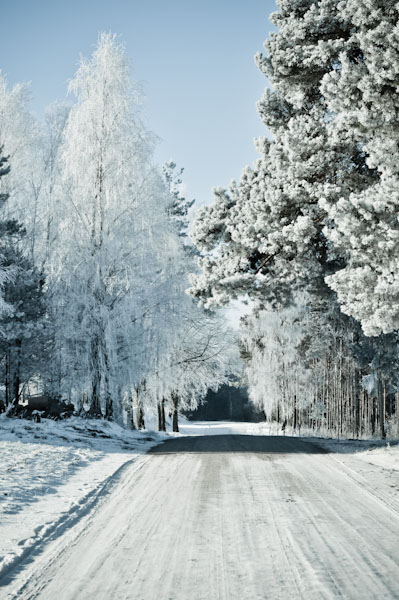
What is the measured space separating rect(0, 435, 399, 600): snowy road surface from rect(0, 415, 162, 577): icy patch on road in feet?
1.20

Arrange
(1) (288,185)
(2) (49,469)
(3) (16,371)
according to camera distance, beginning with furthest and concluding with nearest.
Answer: (3) (16,371) → (1) (288,185) → (2) (49,469)

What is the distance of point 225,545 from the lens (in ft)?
15.2

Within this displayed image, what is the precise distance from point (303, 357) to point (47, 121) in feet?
66.7

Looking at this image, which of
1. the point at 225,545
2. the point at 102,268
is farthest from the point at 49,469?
the point at 102,268

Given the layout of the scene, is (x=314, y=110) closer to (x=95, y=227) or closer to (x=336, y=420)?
(x=95, y=227)

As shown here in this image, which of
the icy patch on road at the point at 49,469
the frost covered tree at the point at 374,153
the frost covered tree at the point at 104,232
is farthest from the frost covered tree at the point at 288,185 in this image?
the icy patch on road at the point at 49,469

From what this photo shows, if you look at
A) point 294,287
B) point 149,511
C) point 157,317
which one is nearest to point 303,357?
point 157,317

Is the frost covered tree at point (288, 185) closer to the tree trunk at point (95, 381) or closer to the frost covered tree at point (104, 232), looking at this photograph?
the frost covered tree at point (104, 232)

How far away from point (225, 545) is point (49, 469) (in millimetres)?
5032

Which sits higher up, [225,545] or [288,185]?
[288,185]

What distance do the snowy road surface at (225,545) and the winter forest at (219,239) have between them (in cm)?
437

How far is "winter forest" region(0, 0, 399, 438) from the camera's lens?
9.46 metres

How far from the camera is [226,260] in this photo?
42.2ft

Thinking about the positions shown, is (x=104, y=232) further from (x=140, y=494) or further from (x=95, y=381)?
(x=140, y=494)
